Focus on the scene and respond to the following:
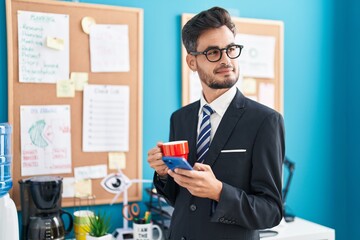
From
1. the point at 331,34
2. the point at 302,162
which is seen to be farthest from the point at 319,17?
the point at 302,162

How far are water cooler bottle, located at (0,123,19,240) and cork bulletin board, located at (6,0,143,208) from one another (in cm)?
14

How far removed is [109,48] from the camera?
2334mm

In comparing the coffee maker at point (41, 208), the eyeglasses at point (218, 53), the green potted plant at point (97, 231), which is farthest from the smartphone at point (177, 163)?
the coffee maker at point (41, 208)

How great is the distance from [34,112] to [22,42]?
358mm

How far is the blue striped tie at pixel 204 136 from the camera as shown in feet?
4.89

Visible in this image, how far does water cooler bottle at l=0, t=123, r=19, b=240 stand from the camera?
5.97 feet

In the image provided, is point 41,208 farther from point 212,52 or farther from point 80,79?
point 212,52

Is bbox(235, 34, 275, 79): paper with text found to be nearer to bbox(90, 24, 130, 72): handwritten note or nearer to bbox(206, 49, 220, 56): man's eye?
bbox(90, 24, 130, 72): handwritten note

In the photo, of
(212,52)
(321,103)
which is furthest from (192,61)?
(321,103)

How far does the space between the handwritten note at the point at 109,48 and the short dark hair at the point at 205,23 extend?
2.88ft

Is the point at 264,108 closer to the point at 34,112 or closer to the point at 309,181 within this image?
the point at 34,112

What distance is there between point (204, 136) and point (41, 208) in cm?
97

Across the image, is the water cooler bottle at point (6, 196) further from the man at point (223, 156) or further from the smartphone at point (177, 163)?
the smartphone at point (177, 163)

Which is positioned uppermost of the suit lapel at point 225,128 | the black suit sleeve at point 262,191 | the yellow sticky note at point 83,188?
the suit lapel at point 225,128
